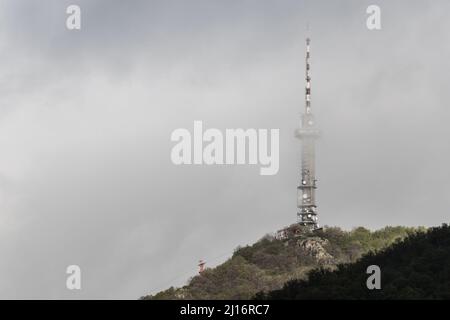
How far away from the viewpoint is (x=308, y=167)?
184625 millimetres

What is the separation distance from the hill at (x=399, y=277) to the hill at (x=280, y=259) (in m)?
65.3

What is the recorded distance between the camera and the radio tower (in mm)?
180875

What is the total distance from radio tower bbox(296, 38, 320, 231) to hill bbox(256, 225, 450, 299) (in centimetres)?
8007

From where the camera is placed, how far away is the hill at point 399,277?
264ft

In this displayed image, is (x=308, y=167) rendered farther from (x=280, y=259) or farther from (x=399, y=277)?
(x=399, y=277)

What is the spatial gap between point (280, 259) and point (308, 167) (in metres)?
21.1

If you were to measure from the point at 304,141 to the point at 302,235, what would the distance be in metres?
19.7

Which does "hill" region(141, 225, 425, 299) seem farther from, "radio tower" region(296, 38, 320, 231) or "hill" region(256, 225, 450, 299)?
"hill" region(256, 225, 450, 299)

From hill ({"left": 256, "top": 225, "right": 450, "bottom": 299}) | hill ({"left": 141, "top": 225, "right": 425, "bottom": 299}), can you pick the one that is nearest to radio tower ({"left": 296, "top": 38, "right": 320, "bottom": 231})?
hill ({"left": 141, "top": 225, "right": 425, "bottom": 299})

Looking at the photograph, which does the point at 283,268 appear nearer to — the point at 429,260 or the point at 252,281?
the point at 252,281

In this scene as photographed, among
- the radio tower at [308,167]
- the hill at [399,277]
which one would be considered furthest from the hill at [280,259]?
the hill at [399,277]

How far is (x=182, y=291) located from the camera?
167 meters

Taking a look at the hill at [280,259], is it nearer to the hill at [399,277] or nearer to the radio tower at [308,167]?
the radio tower at [308,167]
